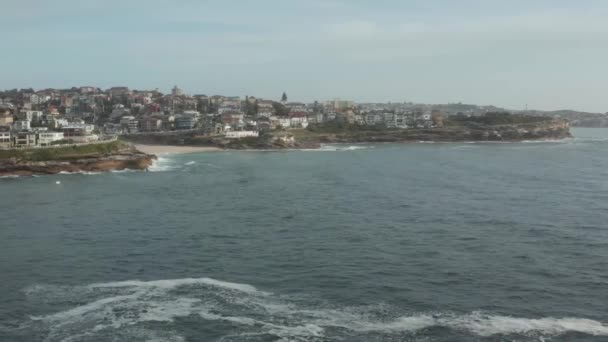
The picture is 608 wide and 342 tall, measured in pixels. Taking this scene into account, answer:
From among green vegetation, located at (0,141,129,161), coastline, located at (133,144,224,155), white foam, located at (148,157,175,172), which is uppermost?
green vegetation, located at (0,141,129,161)

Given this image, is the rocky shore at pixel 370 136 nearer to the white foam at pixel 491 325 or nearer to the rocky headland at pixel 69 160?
the rocky headland at pixel 69 160

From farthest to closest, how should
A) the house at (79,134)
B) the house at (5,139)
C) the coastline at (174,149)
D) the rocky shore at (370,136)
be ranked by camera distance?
the rocky shore at (370,136) → the coastline at (174,149) → the house at (79,134) → the house at (5,139)

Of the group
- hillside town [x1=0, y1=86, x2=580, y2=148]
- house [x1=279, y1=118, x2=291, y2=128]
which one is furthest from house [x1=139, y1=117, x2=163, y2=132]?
house [x1=279, y1=118, x2=291, y2=128]

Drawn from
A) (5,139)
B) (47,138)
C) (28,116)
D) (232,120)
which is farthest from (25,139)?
(232,120)

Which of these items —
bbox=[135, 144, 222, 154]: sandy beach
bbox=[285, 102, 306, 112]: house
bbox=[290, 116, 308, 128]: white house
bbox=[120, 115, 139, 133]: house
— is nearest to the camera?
bbox=[135, 144, 222, 154]: sandy beach

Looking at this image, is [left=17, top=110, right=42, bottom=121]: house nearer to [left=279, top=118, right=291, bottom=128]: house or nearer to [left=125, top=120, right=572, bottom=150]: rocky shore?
[left=125, top=120, right=572, bottom=150]: rocky shore

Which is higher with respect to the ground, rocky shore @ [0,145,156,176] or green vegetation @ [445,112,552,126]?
green vegetation @ [445,112,552,126]

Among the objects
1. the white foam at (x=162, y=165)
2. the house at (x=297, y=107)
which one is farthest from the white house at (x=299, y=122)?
the white foam at (x=162, y=165)

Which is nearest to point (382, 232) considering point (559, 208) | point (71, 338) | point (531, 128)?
point (559, 208)
